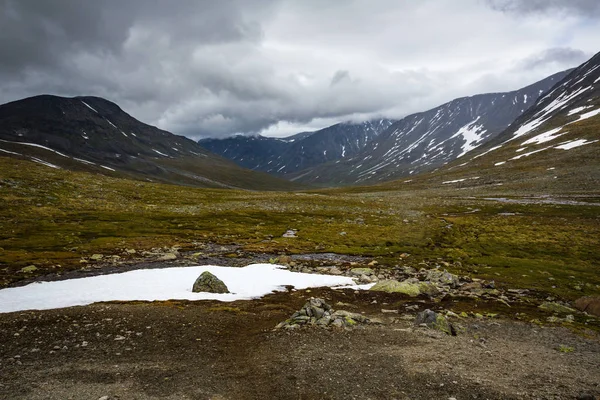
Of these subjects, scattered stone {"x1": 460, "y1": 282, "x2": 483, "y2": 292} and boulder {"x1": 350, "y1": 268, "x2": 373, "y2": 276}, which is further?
boulder {"x1": 350, "y1": 268, "x2": 373, "y2": 276}

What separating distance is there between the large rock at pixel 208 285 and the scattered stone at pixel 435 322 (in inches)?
561

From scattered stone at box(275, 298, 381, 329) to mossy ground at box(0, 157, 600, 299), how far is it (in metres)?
17.6

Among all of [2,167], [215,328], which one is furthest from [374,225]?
[2,167]

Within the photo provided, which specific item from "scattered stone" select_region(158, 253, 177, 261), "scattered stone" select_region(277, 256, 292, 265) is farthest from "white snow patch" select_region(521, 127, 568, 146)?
"scattered stone" select_region(158, 253, 177, 261)

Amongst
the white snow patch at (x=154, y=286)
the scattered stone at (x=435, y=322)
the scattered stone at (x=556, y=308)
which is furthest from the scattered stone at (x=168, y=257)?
the scattered stone at (x=556, y=308)

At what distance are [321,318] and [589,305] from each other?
19048 millimetres

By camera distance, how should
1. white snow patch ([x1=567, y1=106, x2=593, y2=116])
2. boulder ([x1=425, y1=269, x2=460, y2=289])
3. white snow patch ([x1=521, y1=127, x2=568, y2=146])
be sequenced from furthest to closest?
white snow patch ([x1=567, y1=106, x2=593, y2=116]), white snow patch ([x1=521, y1=127, x2=568, y2=146]), boulder ([x1=425, y1=269, x2=460, y2=289])

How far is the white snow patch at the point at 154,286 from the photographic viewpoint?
22.2 metres

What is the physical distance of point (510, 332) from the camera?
19.0 m

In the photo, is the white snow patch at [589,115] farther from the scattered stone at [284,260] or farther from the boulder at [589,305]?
the scattered stone at [284,260]

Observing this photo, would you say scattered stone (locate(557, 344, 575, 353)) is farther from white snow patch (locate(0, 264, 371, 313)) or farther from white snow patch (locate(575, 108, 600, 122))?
white snow patch (locate(575, 108, 600, 122))

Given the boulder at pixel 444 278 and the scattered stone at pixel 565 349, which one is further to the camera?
the boulder at pixel 444 278

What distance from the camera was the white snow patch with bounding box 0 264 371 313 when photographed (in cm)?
2220

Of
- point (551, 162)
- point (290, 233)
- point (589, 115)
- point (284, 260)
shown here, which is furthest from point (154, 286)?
point (589, 115)
